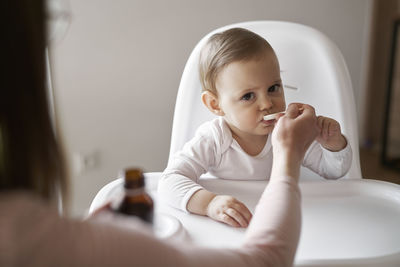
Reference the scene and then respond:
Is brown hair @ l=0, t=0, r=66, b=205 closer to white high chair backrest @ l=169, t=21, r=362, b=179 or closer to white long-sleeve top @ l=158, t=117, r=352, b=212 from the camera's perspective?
white long-sleeve top @ l=158, t=117, r=352, b=212

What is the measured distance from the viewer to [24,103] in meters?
0.35

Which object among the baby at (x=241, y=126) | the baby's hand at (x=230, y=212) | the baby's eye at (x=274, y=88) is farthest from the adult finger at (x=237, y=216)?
the baby's eye at (x=274, y=88)

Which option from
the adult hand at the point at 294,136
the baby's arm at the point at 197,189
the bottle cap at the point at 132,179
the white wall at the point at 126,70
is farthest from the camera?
the white wall at the point at 126,70

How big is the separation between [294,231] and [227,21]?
1476mm

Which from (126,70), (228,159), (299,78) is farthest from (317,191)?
(126,70)

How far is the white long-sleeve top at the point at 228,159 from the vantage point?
887mm

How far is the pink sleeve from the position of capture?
311 millimetres

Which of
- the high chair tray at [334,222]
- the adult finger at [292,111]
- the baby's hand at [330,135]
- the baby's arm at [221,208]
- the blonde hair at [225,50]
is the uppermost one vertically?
the blonde hair at [225,50]

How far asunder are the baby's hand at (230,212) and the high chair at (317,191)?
0.05 ft

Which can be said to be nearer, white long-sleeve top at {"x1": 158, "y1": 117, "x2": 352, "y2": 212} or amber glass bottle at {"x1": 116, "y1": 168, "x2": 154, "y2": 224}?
amber glass bottle at {"x1": 116, "y1": 168, "x2": 154, "y2": 224}

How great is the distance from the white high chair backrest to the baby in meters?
0.06

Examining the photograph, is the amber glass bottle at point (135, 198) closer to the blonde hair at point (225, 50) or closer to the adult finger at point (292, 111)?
the adult finger at point (292, 111)

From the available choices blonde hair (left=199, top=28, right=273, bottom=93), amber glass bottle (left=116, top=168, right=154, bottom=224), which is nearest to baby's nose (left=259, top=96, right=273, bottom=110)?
blonde hair (left=199, top=28, right=273, bottom=93)

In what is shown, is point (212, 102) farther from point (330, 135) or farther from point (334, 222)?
point (334, 222)
